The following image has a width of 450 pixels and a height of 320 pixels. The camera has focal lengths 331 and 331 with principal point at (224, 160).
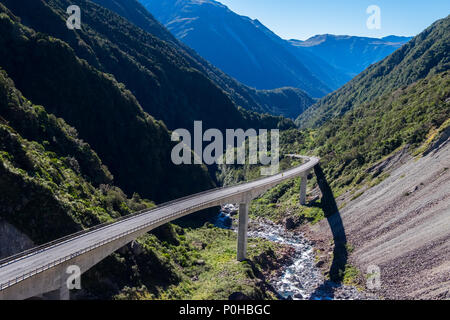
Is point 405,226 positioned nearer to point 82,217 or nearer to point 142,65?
point 82,217

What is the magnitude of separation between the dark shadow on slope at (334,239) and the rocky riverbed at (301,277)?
0.32 feet

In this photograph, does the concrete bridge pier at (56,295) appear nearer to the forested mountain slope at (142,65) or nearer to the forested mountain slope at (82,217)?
the forested mountain slope at (82,217)

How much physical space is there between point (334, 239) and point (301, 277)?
1239 cm

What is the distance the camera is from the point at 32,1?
302 feet

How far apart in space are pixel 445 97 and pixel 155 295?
7159 centimetres

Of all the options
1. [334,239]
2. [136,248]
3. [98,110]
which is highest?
[98,110]

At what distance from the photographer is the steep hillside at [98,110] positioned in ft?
208

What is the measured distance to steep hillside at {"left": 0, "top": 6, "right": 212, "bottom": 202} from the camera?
63.4 meters

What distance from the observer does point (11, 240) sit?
99.3 feet

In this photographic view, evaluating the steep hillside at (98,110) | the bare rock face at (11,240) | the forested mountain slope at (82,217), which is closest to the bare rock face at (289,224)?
the forested mountain slope at (82,217)

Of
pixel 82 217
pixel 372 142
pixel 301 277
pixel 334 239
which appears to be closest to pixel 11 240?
pixel 82 217

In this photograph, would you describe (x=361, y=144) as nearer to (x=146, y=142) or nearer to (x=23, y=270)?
(x=146, y=142)

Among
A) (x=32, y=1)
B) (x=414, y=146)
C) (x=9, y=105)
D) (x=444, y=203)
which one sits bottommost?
(x=444, y=203)
